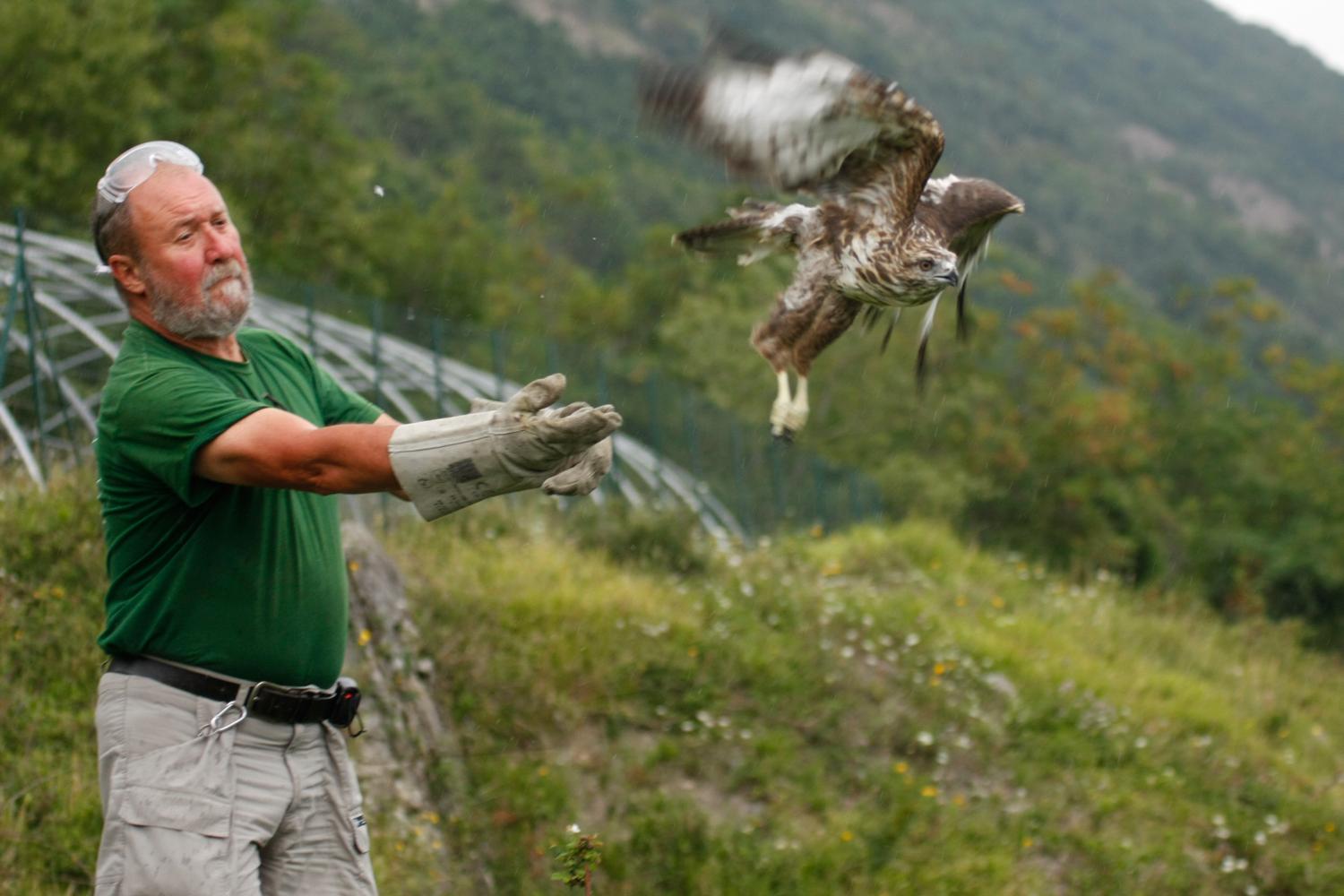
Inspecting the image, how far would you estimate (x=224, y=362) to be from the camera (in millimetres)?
3451

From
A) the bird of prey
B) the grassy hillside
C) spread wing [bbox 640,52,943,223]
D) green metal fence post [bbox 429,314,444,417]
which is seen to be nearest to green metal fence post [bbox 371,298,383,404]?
green metal fence post [bbox 429,314,444,417]

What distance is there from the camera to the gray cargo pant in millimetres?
3203

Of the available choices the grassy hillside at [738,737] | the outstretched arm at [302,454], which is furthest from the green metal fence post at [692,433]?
the outstretched arm at [302,454]

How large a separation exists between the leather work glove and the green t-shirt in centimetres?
44

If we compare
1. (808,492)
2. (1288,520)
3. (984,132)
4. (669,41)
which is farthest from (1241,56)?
(808,492)

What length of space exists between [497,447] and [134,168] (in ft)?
3.88

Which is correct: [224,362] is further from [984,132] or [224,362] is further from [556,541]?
[984,132]

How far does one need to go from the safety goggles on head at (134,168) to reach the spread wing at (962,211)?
198 cm

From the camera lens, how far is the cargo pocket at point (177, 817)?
319 cm

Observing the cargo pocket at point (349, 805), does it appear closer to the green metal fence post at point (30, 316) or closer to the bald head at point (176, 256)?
the bald head at point (176, 256)

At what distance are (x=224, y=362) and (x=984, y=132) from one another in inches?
4450

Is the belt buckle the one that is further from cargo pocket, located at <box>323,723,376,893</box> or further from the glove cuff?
the glove cuff

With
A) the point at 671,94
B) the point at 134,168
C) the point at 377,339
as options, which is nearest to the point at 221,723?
the point at 134,168

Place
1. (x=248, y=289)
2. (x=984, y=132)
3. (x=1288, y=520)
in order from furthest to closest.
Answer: (x=984, y=132), (x=1288, y=520), (x=248, y=289)
